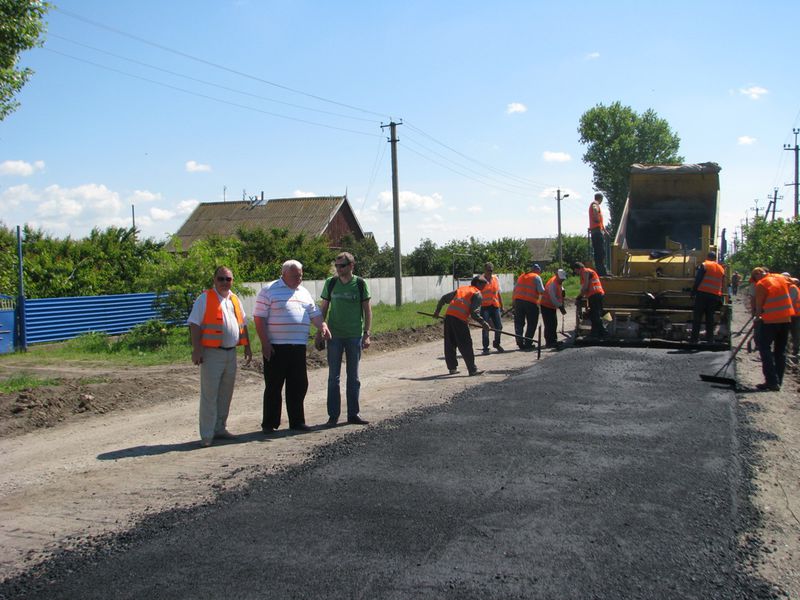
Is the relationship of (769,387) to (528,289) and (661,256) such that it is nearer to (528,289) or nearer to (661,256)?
(661,256)

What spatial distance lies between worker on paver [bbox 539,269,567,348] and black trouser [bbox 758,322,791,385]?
15.1 ft

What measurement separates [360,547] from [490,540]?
0.73 m

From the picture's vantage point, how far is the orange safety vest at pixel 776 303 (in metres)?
10.4

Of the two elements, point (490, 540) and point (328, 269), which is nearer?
point (490, 540)

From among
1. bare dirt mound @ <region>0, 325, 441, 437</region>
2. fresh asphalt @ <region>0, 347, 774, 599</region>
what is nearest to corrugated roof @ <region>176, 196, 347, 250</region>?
bare dirt mound @ <region>0, 325, 441, 437</region>

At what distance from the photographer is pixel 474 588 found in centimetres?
371

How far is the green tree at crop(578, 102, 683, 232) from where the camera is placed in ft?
187

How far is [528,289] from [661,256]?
2619 millimetres

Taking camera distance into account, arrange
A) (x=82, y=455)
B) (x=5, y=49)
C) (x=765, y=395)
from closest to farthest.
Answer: (x=82, y=455) → (x=765, y=395) → (x=5, y=49)

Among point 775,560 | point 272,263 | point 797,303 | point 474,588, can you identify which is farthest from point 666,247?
point 272,263

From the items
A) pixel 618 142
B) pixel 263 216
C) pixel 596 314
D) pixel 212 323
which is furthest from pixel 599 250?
pixel 618 142

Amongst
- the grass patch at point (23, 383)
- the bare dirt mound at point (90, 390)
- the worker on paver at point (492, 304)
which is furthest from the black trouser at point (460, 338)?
the grass patch at point (23, 383)

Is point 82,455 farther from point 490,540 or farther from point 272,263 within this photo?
point 272,263

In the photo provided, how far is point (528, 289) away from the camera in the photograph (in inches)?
594
